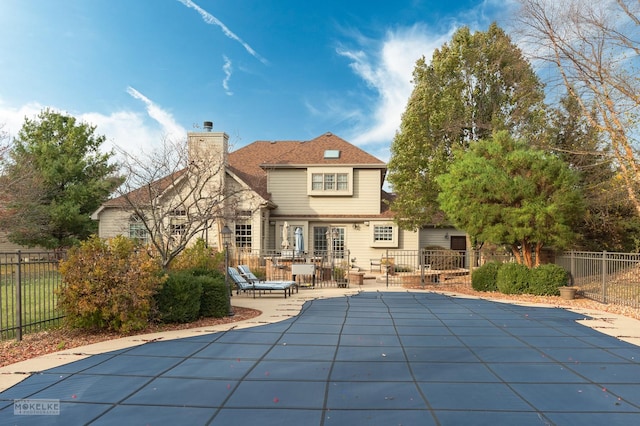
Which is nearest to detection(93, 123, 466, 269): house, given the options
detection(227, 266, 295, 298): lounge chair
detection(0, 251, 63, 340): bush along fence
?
detection(227, 266, 295, 298): lounge chair

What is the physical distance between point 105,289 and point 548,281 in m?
13.8

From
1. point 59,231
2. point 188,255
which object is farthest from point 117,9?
point 59,231

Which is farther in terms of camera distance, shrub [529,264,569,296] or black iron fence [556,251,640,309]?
shrub [529,264,569,296]

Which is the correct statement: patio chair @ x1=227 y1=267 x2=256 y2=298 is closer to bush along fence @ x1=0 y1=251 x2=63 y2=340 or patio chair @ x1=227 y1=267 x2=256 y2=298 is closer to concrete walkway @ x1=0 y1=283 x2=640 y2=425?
concrete walkway @ x1=0 y1=283 x2=640 y2=425

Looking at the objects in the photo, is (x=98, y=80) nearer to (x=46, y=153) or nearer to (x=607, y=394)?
(x=46, y=153)

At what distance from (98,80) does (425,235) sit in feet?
61.3

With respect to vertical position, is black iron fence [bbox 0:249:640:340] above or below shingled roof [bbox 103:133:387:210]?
below

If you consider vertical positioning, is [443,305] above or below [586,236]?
below

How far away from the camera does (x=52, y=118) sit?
984 inches

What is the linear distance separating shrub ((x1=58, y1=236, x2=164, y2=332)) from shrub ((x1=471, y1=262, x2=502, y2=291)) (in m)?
12.3

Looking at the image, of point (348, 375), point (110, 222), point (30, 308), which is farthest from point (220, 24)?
point (348, 375)

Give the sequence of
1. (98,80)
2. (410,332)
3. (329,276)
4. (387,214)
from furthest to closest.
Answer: (387,214)
(329,276)
(98,80)
(410,332)

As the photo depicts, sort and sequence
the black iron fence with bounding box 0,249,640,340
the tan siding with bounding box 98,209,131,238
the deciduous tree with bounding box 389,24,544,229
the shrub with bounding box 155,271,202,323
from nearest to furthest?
the shrub with bounding box 155,271,202,323 < the black iron fence with bounding box 0,249,640,340 < the deciduous tree with bounding box 389,24,544,229 < the tan siding with bounding box 98,209,131,238

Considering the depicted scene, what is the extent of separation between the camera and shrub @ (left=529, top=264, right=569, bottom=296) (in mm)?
13914
